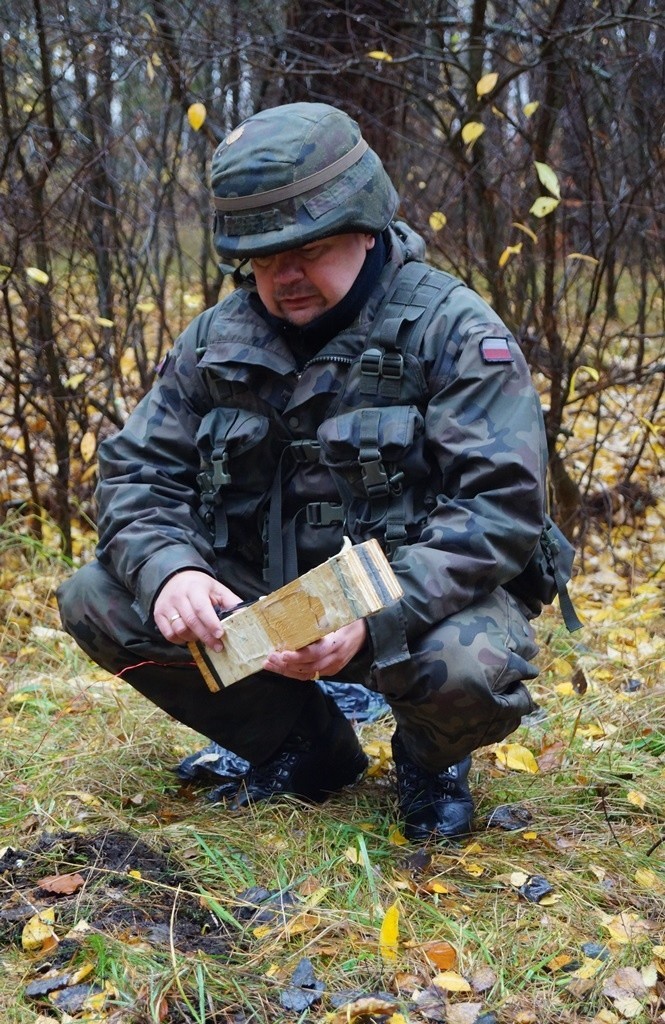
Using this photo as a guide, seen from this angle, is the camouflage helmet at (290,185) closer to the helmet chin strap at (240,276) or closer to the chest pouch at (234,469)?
the helmet chin strap at (240,276)

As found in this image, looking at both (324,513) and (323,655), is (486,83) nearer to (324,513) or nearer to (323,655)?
(324,513)

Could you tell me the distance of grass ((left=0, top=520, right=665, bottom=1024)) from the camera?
84.4 inches

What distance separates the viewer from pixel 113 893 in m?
2.45

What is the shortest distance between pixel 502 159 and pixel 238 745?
3492mm

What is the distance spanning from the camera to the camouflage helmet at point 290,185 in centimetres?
256

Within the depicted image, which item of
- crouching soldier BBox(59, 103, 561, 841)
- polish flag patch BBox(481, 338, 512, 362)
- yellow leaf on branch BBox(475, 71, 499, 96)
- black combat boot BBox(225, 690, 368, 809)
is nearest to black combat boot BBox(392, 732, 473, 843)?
crouching soldier BBox(59, 103, 561, 841)

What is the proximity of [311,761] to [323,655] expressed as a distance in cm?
80

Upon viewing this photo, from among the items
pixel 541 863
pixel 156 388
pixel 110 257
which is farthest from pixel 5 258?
pixel 541 863

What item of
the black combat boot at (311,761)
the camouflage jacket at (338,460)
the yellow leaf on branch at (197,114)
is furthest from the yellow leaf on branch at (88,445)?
the black combat boot at (311,761)

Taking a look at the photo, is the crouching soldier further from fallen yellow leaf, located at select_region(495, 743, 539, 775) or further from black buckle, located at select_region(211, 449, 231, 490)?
fallen yellow leaf, located at select_region(495, 743, 539, 775)

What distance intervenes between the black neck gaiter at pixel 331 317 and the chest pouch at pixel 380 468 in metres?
0.24

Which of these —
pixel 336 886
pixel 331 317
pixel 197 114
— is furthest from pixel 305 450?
pixel 197 114

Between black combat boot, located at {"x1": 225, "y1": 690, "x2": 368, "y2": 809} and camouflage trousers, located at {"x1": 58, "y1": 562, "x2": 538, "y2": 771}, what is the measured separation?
0.04 meters

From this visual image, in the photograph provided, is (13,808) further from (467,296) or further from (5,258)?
(5,258)
